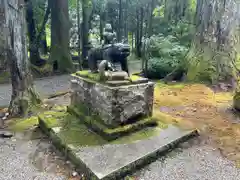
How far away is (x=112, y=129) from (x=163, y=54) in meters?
5.01

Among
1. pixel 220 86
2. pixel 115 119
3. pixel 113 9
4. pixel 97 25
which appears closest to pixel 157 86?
pixel 220 86

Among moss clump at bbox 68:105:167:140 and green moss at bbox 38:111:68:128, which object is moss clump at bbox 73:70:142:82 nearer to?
moss clump at bbox 68:105:167:140

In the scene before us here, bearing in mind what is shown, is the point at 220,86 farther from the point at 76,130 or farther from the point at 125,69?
the point at 76,130

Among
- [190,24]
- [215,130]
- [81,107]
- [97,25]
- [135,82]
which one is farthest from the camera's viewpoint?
[97,25]

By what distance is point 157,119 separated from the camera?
360cm

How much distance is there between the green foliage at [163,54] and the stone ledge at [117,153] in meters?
4.25

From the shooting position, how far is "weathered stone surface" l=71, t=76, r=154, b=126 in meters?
3.03

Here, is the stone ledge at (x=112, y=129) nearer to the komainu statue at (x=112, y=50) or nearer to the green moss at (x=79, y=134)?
the green moss at (x=79, y=134)

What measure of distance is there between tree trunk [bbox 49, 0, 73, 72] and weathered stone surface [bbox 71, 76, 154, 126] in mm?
6426

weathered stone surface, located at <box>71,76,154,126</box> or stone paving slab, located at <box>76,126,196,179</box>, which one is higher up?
weathered stone surface, located at <box>71,76,154,126</box>

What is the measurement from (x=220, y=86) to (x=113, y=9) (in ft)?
31.3

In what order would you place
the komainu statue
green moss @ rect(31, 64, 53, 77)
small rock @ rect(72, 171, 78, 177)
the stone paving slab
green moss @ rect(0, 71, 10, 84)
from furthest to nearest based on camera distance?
green moss @ rect(31, 64, 53, 77) → green moss @ rect(0, 71, 10, 84) → the komainu statue → small rock @ rect(72, 171, 78, 177) → the stone paving slab

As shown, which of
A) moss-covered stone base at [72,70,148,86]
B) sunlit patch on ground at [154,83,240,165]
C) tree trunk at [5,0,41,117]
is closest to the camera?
moss-covered stone base at [72,70,148,86]

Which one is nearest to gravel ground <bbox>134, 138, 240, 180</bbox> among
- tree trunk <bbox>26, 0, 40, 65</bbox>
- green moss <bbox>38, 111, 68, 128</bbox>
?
green moss <bbox>38, 111, 68, 128</bbox>
